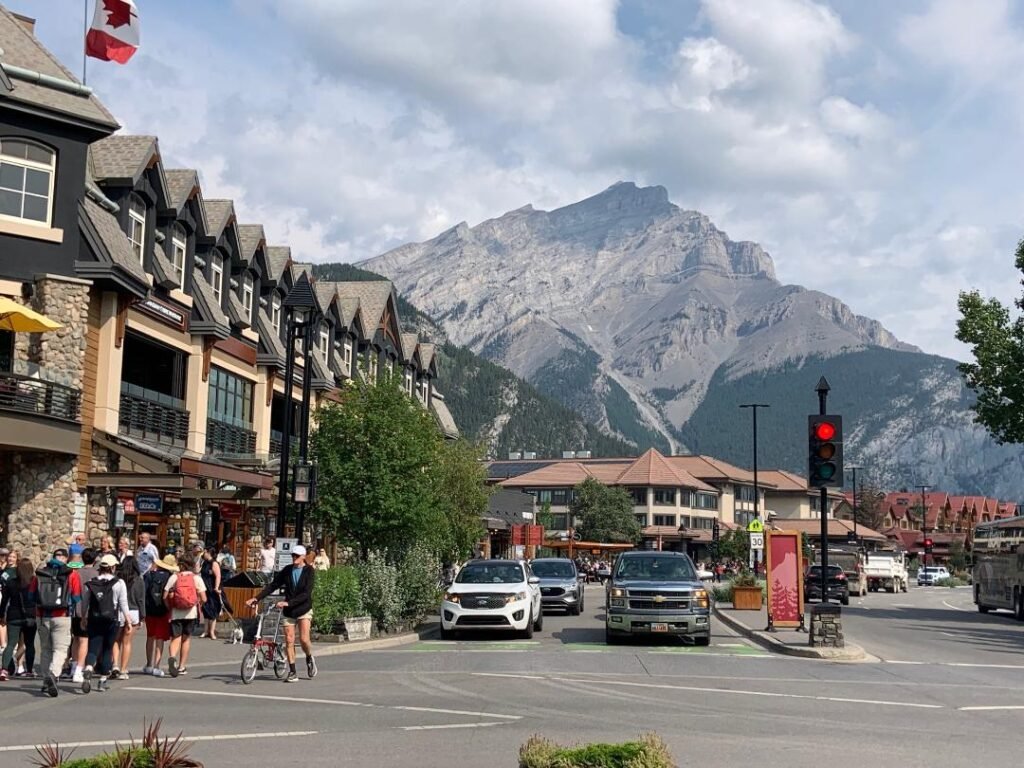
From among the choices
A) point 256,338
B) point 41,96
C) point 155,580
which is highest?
point 41,96

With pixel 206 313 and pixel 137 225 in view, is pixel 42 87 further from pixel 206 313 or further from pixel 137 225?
pixel 206 313

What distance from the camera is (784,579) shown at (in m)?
25.5

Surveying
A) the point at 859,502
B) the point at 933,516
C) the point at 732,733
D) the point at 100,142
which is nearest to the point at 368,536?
the point at 100,142

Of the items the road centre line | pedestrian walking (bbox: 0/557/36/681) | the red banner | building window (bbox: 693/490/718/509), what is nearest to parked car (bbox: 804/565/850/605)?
the red banner

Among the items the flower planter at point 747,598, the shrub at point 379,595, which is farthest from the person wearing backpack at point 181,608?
the flower planter at point 747,598

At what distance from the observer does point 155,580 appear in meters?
15.9

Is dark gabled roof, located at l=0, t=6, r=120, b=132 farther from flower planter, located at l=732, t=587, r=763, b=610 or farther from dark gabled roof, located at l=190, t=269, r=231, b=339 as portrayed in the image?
flower planter, located at l=732, t=587, r=763, b=610

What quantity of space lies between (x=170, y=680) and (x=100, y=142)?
18.8 m

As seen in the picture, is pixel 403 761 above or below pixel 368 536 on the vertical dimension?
below

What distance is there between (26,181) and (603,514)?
80.0m

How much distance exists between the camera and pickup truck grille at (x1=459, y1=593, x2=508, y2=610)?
929 inches

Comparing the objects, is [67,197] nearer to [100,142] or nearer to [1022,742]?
[100,142]

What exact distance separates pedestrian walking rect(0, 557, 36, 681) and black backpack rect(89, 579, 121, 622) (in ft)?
3.06

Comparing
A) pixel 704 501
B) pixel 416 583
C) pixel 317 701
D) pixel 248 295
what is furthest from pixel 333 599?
pixel 704 501
